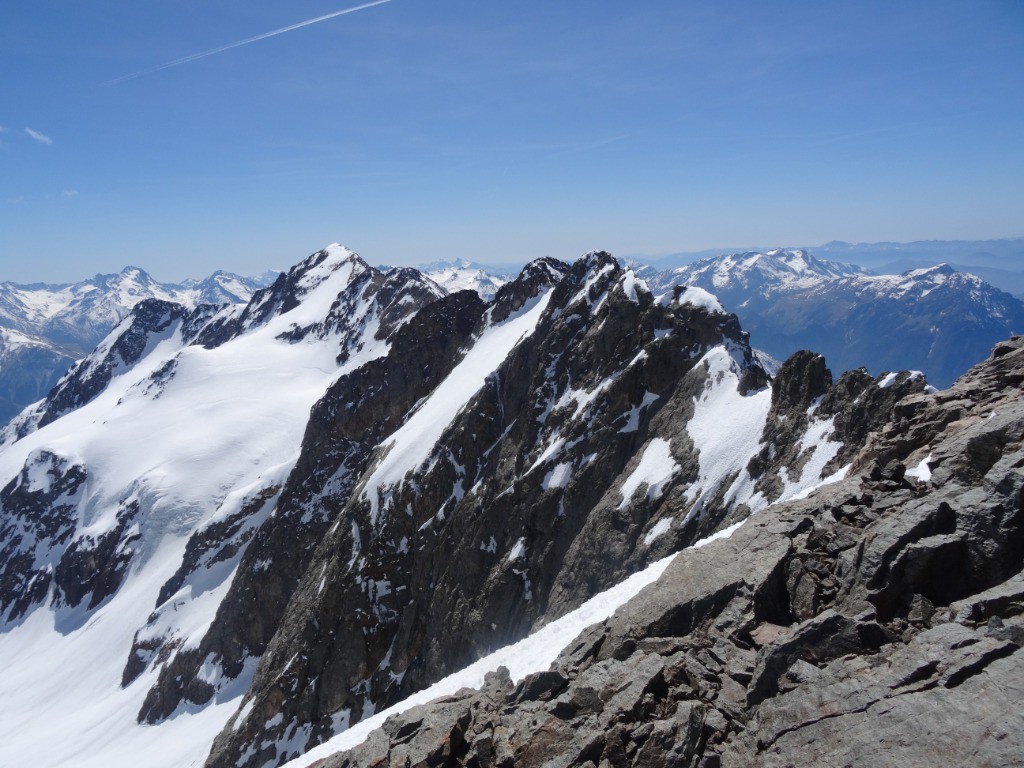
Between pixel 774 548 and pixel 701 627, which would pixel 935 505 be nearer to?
pixel 774 548

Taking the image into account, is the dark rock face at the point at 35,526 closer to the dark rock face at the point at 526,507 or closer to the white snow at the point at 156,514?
the white snow at the point at 156,514

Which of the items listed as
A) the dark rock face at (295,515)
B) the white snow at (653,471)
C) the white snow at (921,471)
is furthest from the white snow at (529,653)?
the dark rock face at (295,515)

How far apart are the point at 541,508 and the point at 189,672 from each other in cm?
6967

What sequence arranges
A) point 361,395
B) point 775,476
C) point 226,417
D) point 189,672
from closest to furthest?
1. point 775,476
2. point 189,672
3. point 361,395
4. point 226,417

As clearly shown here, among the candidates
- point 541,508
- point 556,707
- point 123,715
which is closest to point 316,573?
point 541,508

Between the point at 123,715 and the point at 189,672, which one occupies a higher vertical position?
the point at 189,672

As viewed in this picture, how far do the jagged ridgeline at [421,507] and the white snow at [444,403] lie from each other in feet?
1.87

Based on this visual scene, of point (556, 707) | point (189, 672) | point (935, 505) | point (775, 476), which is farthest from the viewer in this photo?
point (189, 672)

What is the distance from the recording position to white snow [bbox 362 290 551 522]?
265ft

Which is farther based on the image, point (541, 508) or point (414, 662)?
point (414, 662)

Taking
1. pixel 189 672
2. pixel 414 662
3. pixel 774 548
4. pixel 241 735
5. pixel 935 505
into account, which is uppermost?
pixel 935 505

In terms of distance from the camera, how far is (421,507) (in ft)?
246

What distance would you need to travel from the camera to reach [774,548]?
18.7 metres

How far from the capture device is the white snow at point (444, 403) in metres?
80.6
